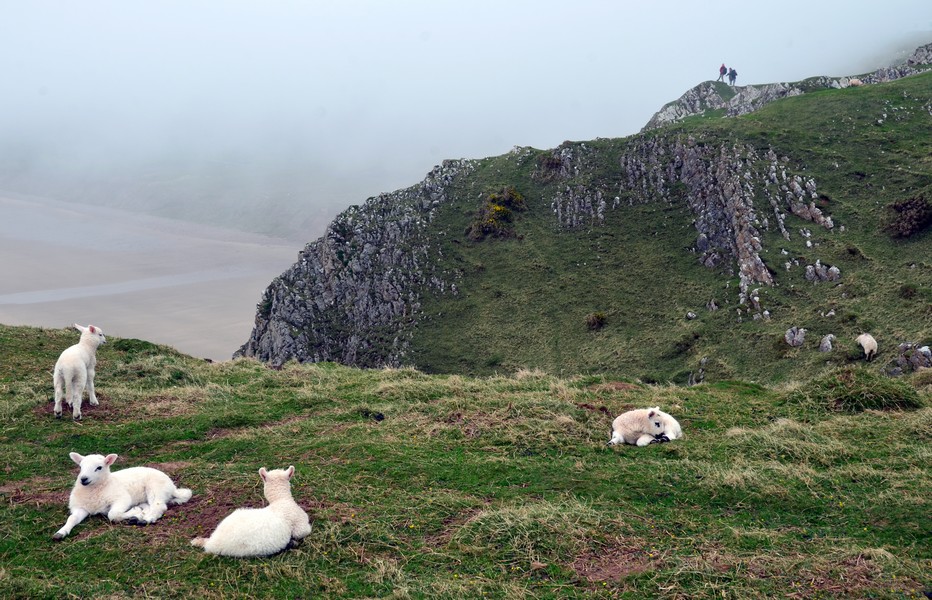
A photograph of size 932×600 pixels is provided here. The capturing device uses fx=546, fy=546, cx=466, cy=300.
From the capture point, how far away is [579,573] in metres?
7.00

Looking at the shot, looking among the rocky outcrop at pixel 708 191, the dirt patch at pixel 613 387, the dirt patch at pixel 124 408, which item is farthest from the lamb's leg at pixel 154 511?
the rocky outcrop at pixel 708 191

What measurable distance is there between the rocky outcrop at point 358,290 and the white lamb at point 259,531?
133 feet

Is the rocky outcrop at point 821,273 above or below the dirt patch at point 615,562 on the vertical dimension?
below

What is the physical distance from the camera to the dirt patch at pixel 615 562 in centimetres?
693

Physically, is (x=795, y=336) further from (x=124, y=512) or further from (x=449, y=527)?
(x=124, y=512)

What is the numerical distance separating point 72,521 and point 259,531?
311cm

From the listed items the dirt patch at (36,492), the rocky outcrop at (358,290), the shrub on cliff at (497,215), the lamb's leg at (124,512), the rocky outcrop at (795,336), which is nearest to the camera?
the lamb's leg at (124,512)

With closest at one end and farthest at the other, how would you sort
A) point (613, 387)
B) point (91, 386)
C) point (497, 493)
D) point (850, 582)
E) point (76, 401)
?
point (850, 582) < point (497, 493) < point (76, 401) < point (91, 386) < point (613, 387)

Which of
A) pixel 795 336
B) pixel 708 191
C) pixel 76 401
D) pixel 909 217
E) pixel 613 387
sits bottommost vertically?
pixel 795 336

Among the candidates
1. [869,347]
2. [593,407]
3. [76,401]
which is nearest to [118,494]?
[76,401]

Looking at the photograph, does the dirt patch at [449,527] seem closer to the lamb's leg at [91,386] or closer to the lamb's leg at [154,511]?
the lamb's leg at [154,511]

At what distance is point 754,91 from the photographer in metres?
84.1

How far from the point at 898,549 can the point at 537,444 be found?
6158 mm


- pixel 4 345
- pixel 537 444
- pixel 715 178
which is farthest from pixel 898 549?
pixel 715 178
